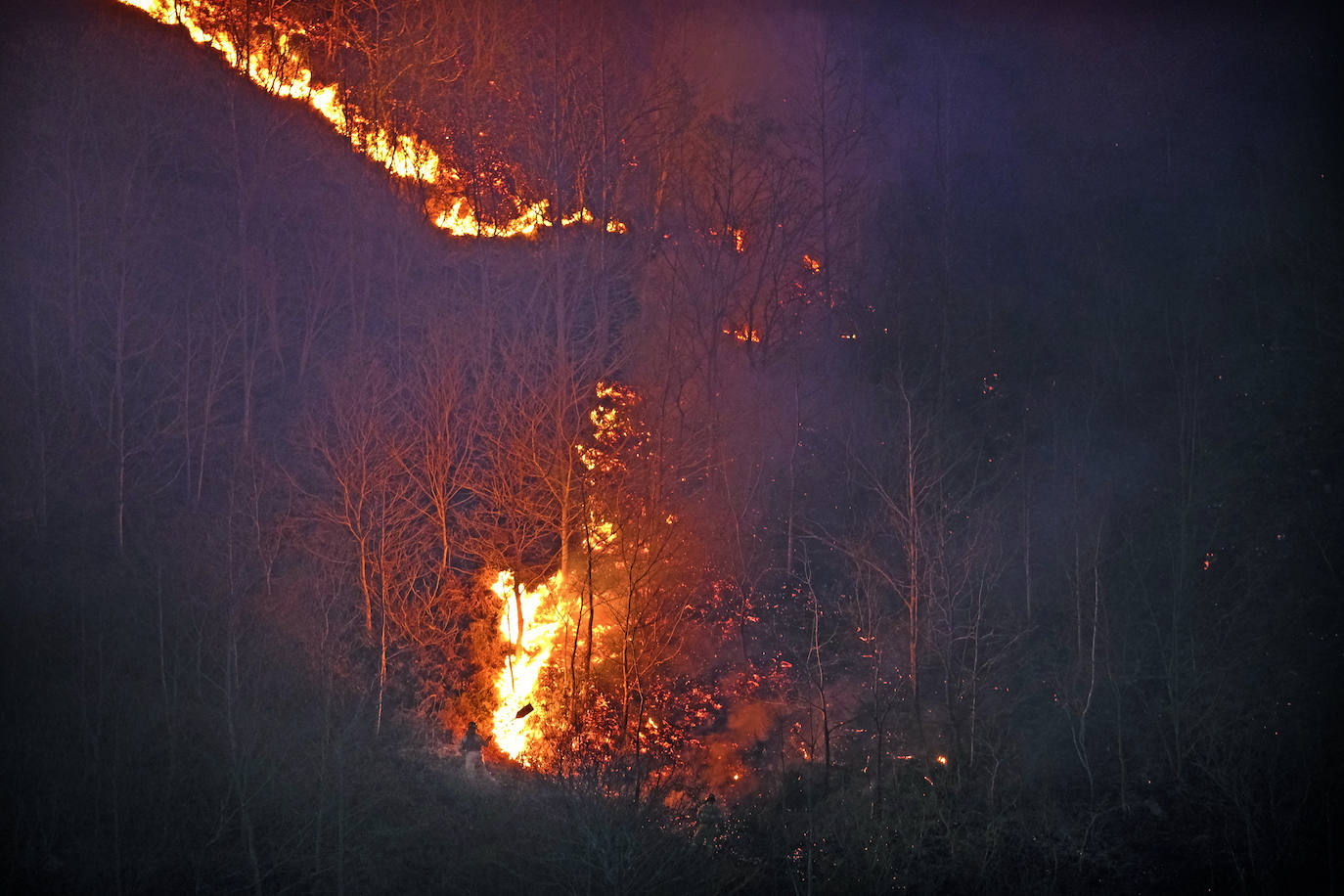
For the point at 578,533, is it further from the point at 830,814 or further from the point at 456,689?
the point at 830,814

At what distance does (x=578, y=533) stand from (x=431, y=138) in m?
10.5

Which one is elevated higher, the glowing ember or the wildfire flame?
the wildfire flame

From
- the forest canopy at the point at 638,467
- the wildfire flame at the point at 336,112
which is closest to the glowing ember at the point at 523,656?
the forest canopy at the point at 638,467

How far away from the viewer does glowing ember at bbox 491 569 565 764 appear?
18.7 metres

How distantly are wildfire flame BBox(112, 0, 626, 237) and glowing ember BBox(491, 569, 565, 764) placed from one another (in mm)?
8945

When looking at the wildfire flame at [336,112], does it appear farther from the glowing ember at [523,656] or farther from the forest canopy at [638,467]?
the glowing ember at [523,656]

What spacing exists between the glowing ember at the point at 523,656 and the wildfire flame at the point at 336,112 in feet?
29.3

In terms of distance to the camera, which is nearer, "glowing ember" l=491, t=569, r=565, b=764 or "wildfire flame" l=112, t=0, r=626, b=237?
"glowing ember" l=491, t=569, r=565, b=764

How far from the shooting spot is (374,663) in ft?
62.1

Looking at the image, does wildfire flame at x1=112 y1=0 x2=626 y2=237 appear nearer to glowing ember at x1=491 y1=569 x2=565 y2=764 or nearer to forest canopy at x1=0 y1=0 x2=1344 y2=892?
forest canopy at x1=0 y1=0 x2=1344 y2=892

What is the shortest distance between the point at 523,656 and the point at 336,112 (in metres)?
13.7

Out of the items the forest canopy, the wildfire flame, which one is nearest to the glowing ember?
the forest canopy

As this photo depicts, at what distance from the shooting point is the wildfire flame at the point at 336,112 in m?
23.2

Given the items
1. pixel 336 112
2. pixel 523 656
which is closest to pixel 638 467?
pixel 523 656
